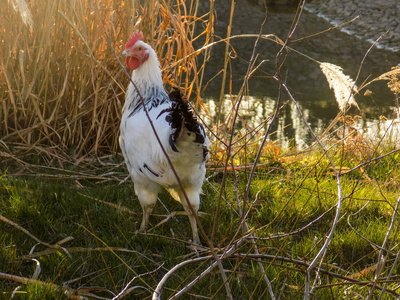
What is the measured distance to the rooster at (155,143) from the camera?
2082 millimetres

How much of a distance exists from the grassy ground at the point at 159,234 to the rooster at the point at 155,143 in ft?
0.64

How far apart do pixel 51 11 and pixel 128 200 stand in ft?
3.86

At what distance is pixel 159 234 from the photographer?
271 centimetres

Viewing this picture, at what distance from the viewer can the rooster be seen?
2082mm

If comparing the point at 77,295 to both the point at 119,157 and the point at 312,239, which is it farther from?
the point at 119,157

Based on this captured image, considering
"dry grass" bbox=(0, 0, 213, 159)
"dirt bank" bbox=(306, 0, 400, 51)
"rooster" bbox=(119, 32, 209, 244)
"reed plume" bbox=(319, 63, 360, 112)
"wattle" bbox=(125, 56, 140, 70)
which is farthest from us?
"dirt bank" bbox=(306, 0, 400, 51)

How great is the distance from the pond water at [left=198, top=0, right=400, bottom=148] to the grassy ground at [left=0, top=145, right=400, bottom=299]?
34.5 inches

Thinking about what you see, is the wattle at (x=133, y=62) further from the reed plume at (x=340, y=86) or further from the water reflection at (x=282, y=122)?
the water reflection at (x=282, y=122)

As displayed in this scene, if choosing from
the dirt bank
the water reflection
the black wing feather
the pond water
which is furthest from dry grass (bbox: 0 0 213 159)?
the dirt bank

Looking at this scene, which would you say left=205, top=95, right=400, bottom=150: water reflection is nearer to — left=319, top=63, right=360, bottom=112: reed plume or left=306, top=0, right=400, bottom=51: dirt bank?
left=319, top=63, right=360, bottom=112: reed plume

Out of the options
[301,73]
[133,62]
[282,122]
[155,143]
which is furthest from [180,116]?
[301,73]

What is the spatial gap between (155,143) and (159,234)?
2.10 feet

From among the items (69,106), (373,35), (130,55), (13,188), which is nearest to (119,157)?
(69,106)

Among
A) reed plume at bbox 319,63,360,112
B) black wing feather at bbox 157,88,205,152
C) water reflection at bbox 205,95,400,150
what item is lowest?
water reflection at bbox 205,95,400,150
